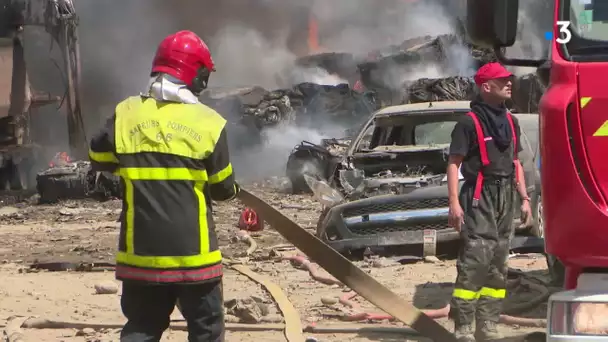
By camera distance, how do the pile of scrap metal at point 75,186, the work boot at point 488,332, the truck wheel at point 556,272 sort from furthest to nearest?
the pile of scrap metal at point 75,186
the truck wheel at point 556,272
the work boot at point 488,332

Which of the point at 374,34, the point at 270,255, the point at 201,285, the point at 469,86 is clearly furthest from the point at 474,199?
the point at 374,34

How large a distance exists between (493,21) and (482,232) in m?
2.30

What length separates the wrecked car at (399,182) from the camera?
955cm

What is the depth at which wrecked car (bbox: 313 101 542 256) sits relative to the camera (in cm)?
955

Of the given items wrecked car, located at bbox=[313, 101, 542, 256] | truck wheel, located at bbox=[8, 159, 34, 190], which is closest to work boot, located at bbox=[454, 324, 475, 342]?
wrecked car, located at bbox=[313, 101, 542, 256]

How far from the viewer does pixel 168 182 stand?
4.36m

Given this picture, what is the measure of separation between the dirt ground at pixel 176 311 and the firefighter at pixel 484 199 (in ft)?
1.56

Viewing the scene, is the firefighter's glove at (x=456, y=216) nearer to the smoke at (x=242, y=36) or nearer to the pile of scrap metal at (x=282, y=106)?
the pile of scrap metal at (x=282, y=106)

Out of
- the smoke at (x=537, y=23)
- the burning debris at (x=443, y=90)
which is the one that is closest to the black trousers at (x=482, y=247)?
the smoke at (x=537, y=23)

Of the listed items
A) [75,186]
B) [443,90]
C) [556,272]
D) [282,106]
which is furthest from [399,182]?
[282,106]

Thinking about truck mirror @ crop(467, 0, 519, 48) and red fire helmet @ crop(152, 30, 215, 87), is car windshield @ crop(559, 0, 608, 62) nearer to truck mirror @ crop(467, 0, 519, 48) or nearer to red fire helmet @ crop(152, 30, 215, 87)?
truck mirror @ crop(467, 0, 519, 48)

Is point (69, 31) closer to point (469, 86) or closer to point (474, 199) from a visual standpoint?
point (469, 86)

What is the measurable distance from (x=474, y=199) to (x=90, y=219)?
1064cm

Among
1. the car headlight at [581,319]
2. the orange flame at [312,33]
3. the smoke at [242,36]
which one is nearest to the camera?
the car headlight at [581,319]
